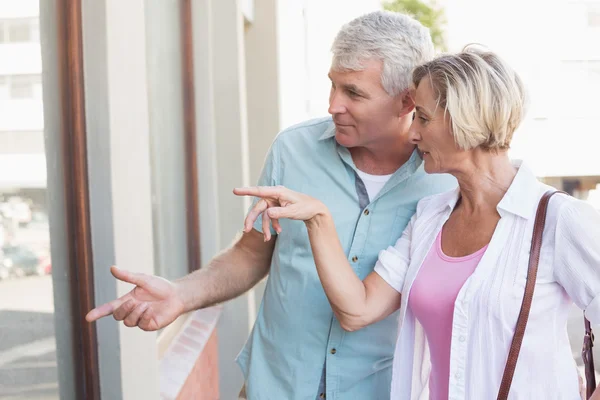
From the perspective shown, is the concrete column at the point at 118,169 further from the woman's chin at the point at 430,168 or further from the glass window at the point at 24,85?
the woman's chin at the point at 430,168

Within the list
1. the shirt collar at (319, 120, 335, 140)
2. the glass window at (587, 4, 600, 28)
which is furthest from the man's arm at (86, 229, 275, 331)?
the glass window at (587, 4, 600, 28)

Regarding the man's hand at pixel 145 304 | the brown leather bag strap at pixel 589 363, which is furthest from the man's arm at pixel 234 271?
the brown leather bag strap at pixel 589 363

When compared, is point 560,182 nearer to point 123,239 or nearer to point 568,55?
point 568,55

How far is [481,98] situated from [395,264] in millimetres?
536

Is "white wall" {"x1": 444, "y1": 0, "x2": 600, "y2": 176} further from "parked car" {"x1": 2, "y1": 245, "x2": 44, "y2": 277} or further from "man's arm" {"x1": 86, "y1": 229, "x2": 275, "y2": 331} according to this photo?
"parked car" {"x1": 2, "y1": 245, "x2": 44, "y2": 277}

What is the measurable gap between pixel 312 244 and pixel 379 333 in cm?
46

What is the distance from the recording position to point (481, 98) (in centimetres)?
188

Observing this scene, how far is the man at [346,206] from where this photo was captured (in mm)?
2240

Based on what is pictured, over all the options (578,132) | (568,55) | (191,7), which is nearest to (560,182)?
(578,132)

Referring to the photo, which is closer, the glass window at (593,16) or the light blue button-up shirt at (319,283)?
the light blue button-up shirt at (319,283)

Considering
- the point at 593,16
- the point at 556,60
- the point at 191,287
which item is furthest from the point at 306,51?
the point at 593,16

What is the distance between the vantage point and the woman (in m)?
1.81

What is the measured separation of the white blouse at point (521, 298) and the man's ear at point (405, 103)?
477mm

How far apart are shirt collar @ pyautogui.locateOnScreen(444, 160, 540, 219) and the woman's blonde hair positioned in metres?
0.10
